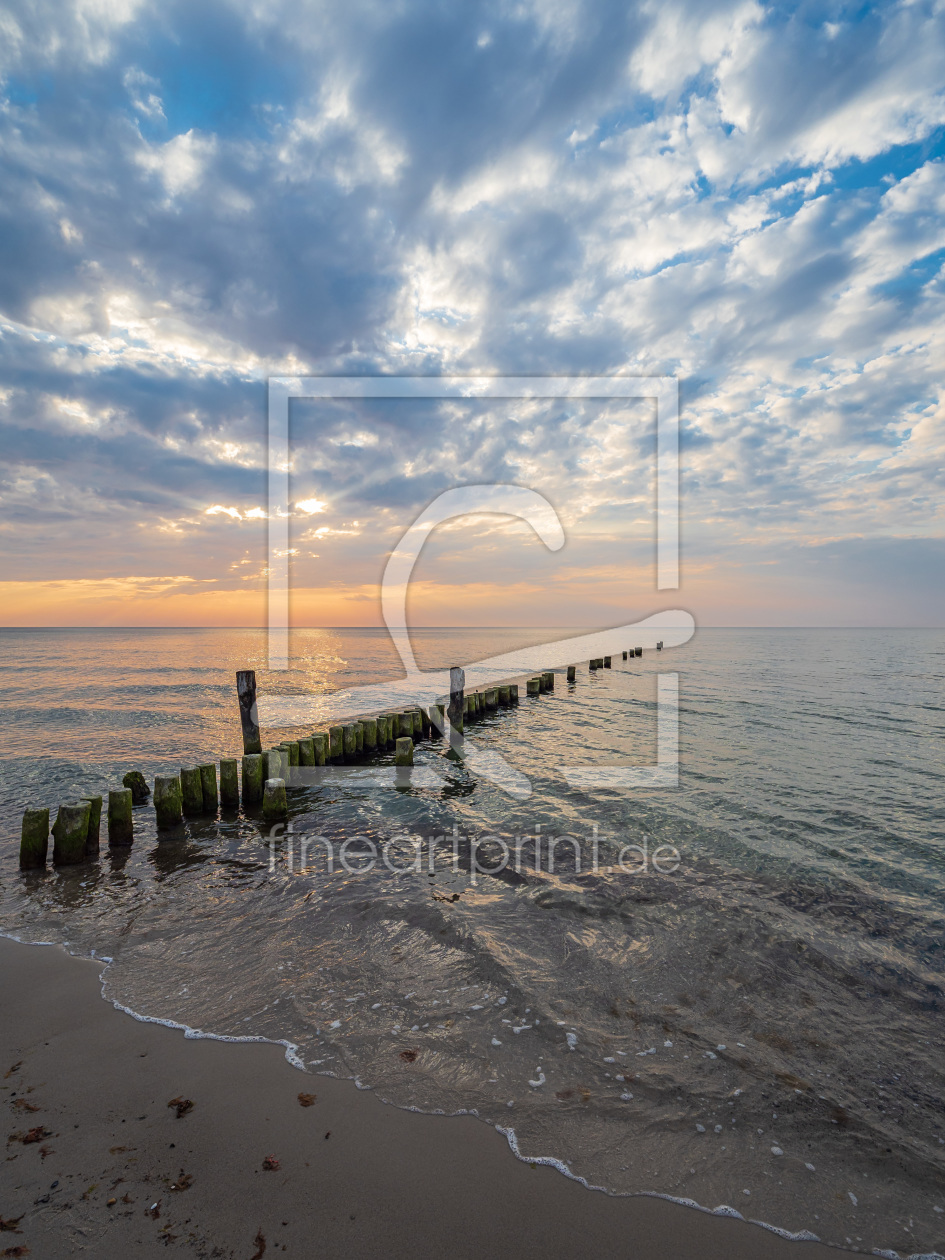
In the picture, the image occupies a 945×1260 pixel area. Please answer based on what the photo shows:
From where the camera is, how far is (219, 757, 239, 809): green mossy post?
10.6 meters

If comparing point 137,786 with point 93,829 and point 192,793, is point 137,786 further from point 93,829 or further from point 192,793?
point 93,829

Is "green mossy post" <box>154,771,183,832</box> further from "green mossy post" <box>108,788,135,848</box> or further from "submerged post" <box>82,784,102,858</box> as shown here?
"submerged post" <box>82,784,102,858</box>

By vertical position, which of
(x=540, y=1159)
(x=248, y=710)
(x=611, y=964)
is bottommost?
(x=611, y=964)

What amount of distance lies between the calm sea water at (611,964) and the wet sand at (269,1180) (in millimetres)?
227

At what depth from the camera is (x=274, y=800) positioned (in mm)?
10242

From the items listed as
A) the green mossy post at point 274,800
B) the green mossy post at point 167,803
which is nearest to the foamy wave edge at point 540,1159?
the green mossy post at point 167,803

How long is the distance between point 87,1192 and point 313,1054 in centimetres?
160

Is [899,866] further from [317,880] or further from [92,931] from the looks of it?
[92,931]

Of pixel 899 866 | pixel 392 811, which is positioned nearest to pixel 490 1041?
pixel 392 811

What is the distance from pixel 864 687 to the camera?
3253 cm

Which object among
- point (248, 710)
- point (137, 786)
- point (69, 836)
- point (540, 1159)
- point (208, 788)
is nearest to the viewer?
point (540, 1159)

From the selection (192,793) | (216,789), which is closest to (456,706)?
(216,789)

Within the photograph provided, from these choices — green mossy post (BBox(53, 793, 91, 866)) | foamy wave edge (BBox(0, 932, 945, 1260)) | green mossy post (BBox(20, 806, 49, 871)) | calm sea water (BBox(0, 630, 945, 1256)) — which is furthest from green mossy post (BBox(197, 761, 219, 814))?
foamy wave edge (BBox(0, 932, 945, 1260))

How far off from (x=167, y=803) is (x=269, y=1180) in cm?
763
